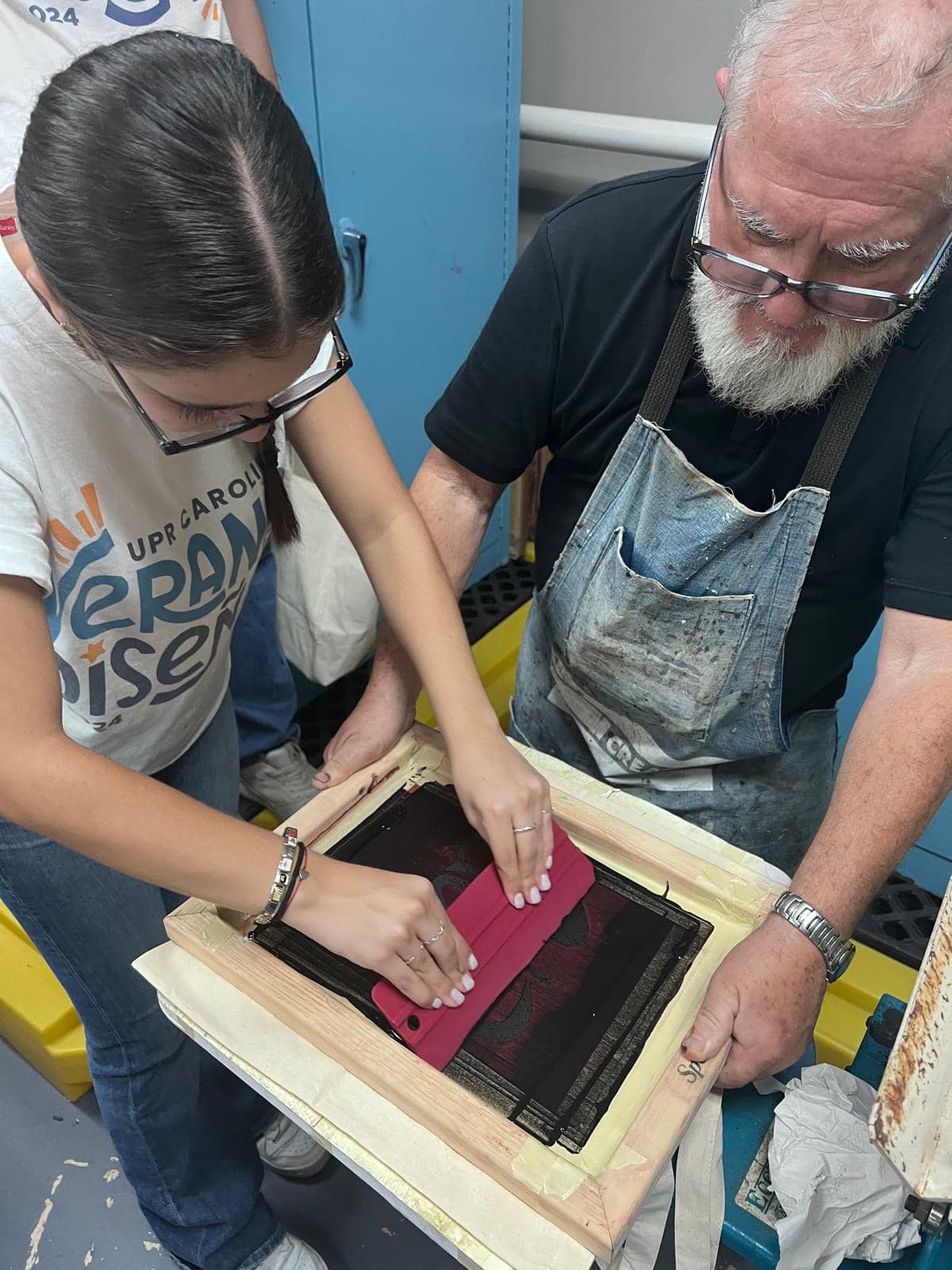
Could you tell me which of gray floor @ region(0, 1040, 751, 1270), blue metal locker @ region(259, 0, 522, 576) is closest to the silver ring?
gray floor @ region(0, 1040, 751, 1270)

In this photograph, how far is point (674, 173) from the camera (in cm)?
101

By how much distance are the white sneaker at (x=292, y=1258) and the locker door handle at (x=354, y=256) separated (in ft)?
5.22

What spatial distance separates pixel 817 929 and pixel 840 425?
0.51 metres

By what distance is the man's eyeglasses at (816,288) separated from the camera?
0.79 metres

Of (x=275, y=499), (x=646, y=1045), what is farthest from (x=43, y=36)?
(x=646, y=1045)

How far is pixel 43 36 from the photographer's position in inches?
42.3

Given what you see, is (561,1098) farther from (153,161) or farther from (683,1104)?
(153,161)

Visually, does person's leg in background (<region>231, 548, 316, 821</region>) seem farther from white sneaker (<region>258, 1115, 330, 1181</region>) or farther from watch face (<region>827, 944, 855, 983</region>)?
watch face (<region>827, 944, 855, 983</region>)

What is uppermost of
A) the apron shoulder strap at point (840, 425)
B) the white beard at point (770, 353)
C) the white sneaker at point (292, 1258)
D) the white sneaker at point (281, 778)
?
the white beard at point (770, 353)

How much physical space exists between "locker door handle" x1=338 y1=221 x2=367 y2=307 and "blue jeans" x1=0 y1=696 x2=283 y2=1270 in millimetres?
953

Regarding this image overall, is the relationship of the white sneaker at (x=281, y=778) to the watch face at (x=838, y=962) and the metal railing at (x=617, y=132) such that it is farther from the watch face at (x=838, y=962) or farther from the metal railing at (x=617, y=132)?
the metal railing at (x=617, y=132)

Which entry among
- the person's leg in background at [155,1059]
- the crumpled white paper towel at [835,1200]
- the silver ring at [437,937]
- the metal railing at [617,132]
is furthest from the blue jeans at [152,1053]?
the metal railing at [617,132]

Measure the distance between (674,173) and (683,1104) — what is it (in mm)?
965

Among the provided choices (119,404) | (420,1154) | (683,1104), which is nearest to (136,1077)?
(420,1154)
